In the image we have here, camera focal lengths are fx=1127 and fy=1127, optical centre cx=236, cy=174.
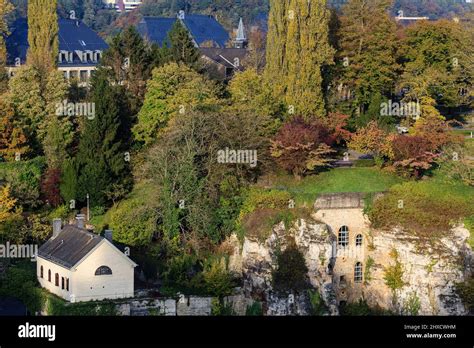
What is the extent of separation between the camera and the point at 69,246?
43.2 metres

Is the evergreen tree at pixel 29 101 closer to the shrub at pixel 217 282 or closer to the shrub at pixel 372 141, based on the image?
the shrub at pixel 217 282

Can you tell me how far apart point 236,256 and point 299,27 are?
13619mm

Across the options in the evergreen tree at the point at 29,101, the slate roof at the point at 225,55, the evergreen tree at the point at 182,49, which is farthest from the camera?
the slate roof at the point at 225,55

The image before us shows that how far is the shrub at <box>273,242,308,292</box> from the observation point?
147 ft

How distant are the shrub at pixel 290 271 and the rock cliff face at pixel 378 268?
217mm

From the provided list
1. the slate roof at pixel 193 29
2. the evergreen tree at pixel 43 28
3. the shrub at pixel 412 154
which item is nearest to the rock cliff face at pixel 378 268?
the shrub at pixel 412 154

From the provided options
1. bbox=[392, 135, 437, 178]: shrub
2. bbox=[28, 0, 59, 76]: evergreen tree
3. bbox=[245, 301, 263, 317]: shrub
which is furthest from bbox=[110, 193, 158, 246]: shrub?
bbox=[28, 0, 59, 76]: evergreen tree

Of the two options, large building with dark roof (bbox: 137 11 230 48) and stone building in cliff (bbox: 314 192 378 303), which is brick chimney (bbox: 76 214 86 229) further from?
large building with dark roof (bbox: 137 11 230 48)

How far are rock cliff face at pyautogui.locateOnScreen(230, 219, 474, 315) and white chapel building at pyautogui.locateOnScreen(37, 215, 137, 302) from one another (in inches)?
216

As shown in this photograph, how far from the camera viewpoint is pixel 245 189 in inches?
1866

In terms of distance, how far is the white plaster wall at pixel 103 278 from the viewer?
1649 inches

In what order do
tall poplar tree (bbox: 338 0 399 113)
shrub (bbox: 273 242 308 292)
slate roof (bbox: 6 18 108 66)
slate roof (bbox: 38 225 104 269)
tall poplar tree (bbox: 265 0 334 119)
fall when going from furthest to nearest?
slate roof (bbox: 6 18 108 66), tall poplar tree (bbox: 338 0 399 113), tall poplar tree (bbox: 265 0 334 119), shrub (bbox: 273 242 308 292), slate roof (bbox: 38 225 104 269)

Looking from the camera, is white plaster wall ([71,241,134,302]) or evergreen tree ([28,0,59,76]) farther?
evergreen tree ([28,0,59,76])
